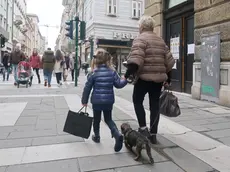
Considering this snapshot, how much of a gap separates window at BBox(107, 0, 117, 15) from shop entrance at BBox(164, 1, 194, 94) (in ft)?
61.6

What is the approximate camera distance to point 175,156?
3.44 meters

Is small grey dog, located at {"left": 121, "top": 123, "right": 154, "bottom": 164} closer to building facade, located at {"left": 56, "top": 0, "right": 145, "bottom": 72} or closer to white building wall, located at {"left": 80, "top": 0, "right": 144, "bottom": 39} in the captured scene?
building facade, located at {"left": 56, "top": 0, "right": 145, "bottom": 72}

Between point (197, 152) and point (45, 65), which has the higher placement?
point (45, 65)

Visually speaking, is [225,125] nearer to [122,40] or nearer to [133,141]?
[133,141]

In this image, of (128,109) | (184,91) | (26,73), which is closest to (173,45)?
(184,91)

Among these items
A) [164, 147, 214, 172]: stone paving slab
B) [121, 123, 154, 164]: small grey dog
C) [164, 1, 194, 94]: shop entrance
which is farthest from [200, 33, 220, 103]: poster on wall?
[121, 123, 154, 164]: small grey dog

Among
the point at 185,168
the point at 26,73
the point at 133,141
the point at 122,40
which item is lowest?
the point at 185,168

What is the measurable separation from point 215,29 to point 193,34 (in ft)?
4.63

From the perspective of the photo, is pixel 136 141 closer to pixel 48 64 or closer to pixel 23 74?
pixel 48 64

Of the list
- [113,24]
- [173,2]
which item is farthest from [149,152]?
[113,24]

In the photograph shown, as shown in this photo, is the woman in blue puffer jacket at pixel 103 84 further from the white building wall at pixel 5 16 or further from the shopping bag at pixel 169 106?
the white building wall at pixel 5 16

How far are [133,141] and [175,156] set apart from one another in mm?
618

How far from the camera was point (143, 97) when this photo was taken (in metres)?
3.85

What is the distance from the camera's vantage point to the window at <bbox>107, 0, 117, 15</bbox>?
27.9m
